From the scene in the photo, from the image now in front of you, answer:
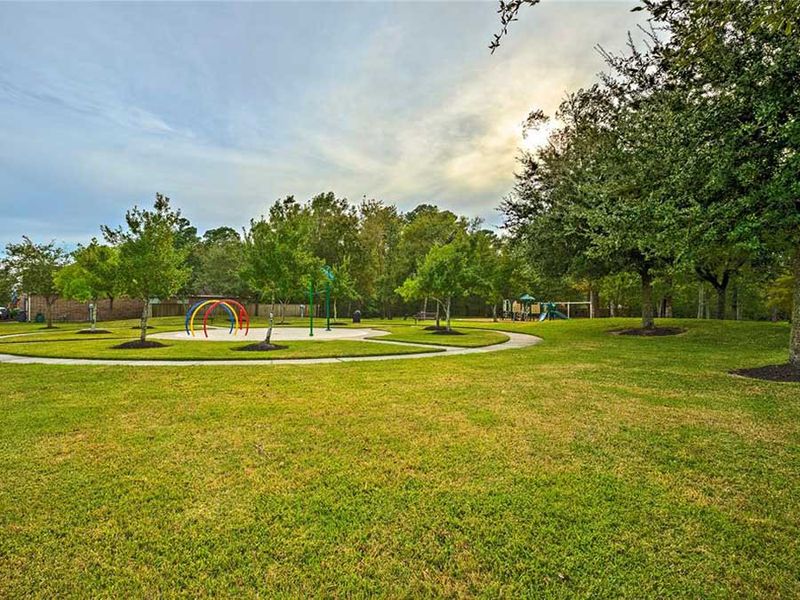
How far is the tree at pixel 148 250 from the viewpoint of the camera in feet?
41.4

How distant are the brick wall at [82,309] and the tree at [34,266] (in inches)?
183

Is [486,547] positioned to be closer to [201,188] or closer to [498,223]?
[498,223]

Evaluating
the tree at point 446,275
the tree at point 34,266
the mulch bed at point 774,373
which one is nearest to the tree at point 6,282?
the tree at point 34,266

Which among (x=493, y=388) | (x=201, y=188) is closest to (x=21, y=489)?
(x=493, y=388)

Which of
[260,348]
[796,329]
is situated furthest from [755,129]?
[260,348]

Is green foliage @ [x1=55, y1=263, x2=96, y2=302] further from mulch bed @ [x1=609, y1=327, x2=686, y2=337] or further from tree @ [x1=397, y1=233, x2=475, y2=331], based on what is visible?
mulch bed @ [x1=609, y1=327, x2=686, y2=337]

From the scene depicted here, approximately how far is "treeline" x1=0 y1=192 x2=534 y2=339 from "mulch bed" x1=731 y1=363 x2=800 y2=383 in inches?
399

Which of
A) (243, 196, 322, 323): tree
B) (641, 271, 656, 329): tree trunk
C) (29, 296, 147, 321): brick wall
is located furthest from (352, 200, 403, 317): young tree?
(243, 196, 322, 323): tree

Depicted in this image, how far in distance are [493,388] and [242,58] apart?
1097cm

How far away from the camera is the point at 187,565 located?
7.74 feet

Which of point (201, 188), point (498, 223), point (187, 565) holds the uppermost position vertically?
point (201, 188)

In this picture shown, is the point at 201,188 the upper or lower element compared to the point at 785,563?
upper

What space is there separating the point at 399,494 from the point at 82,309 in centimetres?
3797

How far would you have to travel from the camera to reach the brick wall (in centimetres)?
3147
